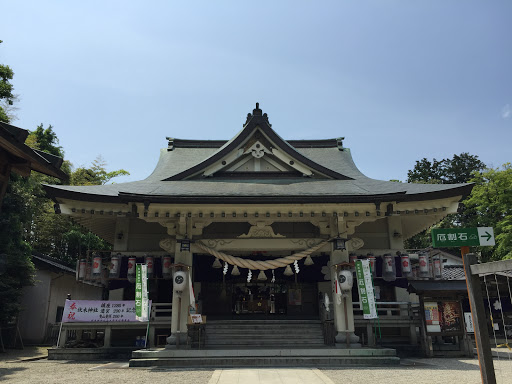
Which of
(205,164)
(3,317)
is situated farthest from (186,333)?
(3,317)

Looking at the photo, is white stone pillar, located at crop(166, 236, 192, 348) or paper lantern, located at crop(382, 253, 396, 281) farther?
paper lantern, located at crop(382, 253, 396, 281)

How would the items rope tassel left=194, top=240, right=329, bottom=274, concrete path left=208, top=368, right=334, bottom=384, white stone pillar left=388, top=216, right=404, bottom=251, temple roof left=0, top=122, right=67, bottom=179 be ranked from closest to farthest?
concrete path left=208, top=368, right=334, bottom=384 → temple roof left=0, top=122, right=67, bottom=179 → rope tassel left=194, top=240, right=329, bottom=274 → white stone pillar left=388, top=216, right=404, bottom=251

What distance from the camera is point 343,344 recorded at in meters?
12.3

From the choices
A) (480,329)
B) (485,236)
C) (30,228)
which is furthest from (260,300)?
(30,228)

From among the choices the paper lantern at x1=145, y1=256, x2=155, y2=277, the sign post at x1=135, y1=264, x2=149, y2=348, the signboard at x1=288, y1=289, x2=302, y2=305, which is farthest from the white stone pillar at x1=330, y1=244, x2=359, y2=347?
the paper lantern at x1=145, y1=256, x2=155, y2=277

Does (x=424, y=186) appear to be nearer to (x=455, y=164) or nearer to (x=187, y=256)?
(x=187, y=256)

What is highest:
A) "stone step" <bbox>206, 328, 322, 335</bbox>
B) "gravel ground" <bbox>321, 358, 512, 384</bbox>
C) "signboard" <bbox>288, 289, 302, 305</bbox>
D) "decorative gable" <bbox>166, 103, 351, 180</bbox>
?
"decorative gable" <bbox>166, 103, 351, 180</bbox>

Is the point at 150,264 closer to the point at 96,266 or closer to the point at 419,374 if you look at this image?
the point at 96,266

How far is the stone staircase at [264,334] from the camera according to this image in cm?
1347

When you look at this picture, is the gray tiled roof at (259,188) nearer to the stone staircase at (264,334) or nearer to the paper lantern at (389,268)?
the paper lantern at (389,268)

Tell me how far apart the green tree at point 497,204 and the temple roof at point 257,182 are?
11969 mm

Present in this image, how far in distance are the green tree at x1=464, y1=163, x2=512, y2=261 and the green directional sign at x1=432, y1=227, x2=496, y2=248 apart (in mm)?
21162

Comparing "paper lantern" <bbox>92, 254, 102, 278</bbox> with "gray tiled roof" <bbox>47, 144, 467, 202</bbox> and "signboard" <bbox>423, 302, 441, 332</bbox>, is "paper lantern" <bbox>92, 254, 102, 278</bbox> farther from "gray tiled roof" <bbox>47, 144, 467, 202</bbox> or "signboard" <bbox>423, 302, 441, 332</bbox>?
"signboard" <bbox>423, 302, 441, 332</bbox>

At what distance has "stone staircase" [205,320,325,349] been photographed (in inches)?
530
